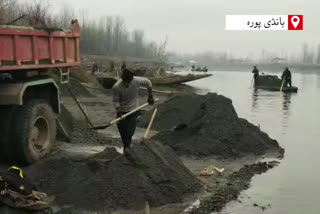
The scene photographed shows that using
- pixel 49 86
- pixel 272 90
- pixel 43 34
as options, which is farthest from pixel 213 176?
pixel 272 90

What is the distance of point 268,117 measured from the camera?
18141 millimetres

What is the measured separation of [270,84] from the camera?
3594cm

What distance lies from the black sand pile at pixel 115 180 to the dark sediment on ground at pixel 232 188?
39cm

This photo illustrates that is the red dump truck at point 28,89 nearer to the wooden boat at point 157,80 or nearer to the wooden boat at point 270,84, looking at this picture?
the wooden boat at point 157,80

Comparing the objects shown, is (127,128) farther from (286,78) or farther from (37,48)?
(286,78)

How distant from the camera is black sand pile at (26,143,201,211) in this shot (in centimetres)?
629

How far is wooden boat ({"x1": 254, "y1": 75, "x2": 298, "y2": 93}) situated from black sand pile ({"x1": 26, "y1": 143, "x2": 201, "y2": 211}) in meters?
28.4

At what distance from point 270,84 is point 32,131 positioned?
30.8 m

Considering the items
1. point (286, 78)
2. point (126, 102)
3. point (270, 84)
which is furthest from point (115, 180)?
point (270, 84)

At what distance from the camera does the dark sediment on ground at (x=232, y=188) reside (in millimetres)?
6603

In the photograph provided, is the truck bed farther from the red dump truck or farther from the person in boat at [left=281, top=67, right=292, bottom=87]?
the person in boat at [left=281, top=67, right=292, bottom=87]

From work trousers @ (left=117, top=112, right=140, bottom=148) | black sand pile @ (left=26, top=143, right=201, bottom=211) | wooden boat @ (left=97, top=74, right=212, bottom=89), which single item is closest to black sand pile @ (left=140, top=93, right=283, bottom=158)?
work trousers @ (left=117, top=112, right=140, bottom=148)

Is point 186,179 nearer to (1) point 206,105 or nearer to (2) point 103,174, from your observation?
(2) point 103,174

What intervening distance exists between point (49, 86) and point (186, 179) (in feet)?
9.45
